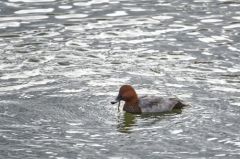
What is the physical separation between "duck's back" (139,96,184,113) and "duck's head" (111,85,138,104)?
27 centimetres

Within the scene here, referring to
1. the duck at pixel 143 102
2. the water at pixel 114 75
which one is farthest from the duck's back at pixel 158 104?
the water at pixel 114 75

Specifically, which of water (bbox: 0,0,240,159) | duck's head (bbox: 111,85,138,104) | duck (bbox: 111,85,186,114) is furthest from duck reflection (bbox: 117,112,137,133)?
duck's head (bbox: 111,85,138,104)

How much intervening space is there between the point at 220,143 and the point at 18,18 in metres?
13.5

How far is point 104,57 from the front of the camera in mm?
23062

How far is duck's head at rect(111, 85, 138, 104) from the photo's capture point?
739 inches

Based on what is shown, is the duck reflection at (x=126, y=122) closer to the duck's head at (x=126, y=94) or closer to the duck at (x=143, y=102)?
the duck at (x=143, y=102)

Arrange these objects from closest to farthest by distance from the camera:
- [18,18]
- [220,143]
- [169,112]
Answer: [220,143] → [169,112] → [18,18]

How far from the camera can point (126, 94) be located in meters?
18.8

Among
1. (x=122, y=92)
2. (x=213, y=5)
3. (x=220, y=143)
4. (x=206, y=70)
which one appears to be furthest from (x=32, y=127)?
(x=213, y=5)

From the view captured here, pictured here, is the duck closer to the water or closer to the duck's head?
the duck's head

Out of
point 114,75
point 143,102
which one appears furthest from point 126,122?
point 114,75

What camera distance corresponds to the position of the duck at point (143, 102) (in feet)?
60.5

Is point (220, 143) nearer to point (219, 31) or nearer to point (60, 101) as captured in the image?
point (60, 101)

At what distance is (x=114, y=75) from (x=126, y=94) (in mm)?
2494
